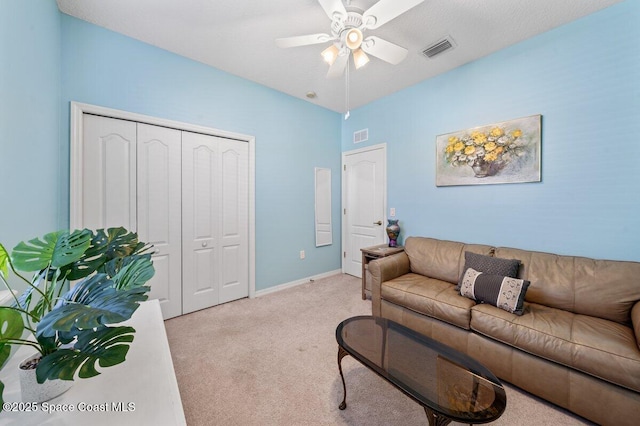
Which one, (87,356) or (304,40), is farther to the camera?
(304,40)

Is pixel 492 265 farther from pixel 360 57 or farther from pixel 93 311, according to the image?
pixel 93 311

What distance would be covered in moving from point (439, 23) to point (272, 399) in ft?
10.6

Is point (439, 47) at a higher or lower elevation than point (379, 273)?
higher

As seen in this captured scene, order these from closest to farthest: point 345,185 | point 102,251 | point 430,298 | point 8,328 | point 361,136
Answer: point 8,328 → point 102,251 → point 430,298 → point 361,136 → point 345,185

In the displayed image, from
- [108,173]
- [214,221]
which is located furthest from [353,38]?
[108,173]

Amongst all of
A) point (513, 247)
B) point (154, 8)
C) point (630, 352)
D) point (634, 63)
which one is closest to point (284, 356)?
point (630, 352)

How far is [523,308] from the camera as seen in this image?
5.93ft

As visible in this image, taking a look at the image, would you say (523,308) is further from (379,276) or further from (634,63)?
(634,63)

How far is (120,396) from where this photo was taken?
2.88ft

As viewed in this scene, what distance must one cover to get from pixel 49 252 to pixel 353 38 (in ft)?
6.88

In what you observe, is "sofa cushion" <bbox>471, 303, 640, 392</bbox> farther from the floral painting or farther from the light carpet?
the floral painting

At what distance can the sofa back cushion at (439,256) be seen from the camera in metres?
2.48

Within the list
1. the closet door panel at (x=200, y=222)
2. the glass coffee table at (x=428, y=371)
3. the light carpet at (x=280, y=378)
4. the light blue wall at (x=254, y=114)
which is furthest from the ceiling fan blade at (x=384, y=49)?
the light carpet at (x=280, y=378)

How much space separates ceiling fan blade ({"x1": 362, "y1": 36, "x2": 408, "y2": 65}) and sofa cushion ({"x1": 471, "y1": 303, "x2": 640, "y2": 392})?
2087mm
